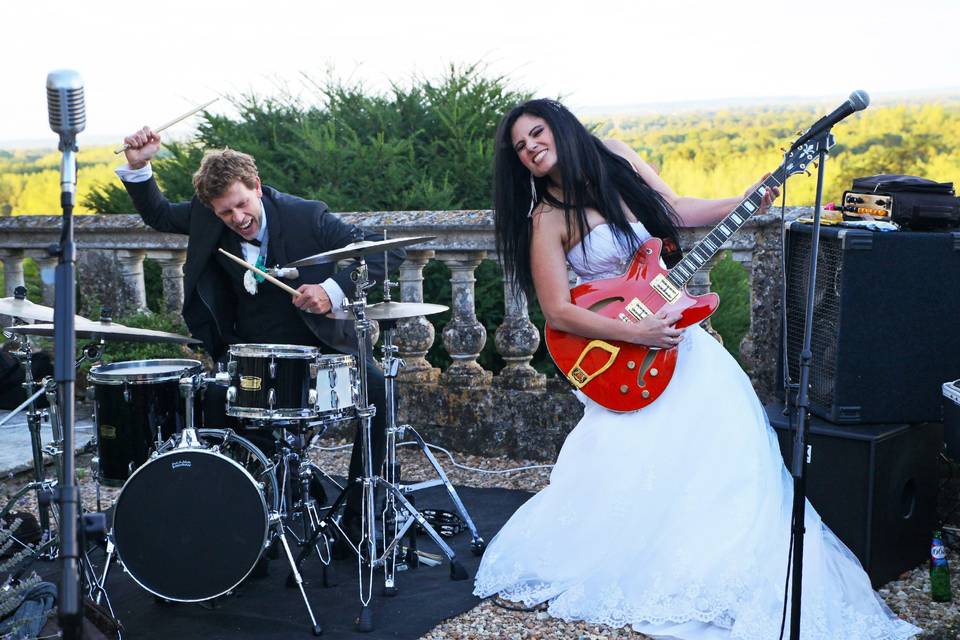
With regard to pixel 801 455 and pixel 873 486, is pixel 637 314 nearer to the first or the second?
pixel 873 486

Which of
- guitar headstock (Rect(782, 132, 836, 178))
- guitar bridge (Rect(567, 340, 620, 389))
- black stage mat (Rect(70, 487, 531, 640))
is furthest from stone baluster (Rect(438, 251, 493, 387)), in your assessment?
guitar headstock (Rect(782, 132, 836, 178))

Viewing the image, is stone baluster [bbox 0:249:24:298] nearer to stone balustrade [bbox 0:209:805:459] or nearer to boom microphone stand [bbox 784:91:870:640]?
stone balustrade [bbox 0:209:805:459]

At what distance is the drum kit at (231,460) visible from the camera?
3.50m

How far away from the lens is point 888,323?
140 inches

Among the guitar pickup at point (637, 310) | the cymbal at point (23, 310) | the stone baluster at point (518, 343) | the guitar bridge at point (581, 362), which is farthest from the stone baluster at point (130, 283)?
the guitar pickup at point (637, 310)

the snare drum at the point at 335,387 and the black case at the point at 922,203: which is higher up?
the black case at the point at 922,203

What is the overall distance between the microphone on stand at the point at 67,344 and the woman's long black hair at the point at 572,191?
194 centimetres

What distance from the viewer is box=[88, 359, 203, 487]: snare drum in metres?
3.78

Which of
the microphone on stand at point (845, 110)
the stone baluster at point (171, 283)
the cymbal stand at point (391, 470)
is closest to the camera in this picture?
the microphone on stand at point (845, 110)

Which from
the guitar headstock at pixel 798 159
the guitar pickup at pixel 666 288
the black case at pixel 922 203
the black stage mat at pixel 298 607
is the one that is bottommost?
the black stage mat at pixel 298 607

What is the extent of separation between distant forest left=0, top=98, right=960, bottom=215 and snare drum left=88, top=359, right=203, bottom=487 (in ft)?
15.1

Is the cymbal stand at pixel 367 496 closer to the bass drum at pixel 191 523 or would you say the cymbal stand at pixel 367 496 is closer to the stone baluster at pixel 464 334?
the bass drum at pixel 191 523

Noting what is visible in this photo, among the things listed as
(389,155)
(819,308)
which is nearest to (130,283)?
(389,155)

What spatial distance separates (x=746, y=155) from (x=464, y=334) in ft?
22.0
